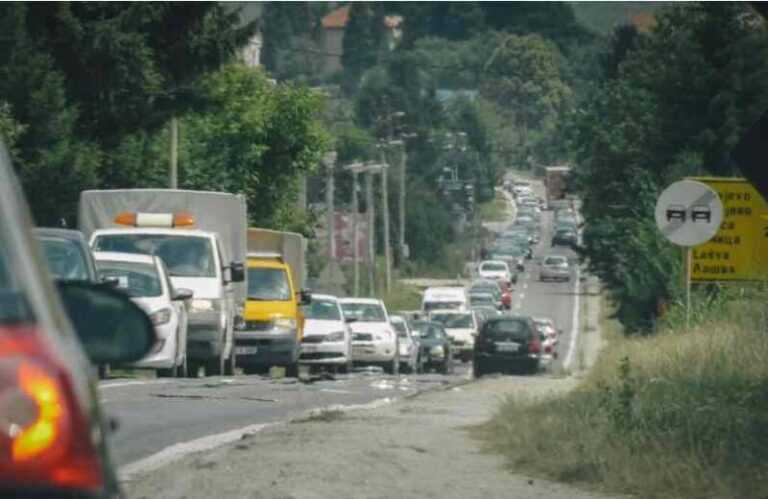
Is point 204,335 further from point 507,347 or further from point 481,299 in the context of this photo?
point 481,299

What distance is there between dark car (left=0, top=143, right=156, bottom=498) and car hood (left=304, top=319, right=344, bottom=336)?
1378 inches

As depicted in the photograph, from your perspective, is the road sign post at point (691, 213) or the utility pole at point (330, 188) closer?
the road sign post at point (691, 213)

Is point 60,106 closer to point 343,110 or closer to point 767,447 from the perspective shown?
point 767,447

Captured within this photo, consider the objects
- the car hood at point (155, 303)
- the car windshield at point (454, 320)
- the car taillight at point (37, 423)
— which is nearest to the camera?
the car taillight at point (37, 423)

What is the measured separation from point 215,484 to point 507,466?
250 centimetres

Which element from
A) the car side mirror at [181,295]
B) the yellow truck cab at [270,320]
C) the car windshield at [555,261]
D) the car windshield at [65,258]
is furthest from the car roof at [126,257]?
the car windshield at [555,261]

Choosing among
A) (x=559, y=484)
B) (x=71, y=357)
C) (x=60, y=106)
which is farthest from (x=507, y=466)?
(x=60, y=106)

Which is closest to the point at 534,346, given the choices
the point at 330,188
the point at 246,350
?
the point at 246,350

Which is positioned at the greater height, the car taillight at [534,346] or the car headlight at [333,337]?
the car headlight at [333,337]

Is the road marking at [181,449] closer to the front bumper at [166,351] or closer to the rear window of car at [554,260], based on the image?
the front bumper at [166,351]

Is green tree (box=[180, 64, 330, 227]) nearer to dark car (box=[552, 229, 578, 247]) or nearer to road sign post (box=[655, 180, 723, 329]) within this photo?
dark car (box=[552, 229, 578, 247])

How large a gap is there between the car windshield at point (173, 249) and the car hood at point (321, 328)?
32.6ft

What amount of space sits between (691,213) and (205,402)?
15.5ft

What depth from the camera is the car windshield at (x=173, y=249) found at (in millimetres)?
28516
